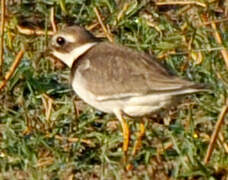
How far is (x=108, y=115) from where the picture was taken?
755 cm

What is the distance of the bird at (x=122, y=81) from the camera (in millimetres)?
6625

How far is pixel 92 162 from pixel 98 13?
1.69 meters

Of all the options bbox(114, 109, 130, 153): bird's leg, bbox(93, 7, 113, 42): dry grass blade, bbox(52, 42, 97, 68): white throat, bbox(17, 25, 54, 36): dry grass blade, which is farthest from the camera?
bbox(17, 25, 54, 36): dry grass blade

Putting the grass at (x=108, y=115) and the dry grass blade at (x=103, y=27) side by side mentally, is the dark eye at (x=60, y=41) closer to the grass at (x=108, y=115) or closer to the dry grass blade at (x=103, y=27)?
the grass at (x=108, y=115)

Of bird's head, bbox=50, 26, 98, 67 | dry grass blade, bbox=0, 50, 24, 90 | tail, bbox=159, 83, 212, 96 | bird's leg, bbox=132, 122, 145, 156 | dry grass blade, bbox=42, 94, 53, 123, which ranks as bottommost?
bird's leg, bbox=132, 122, 145, 156

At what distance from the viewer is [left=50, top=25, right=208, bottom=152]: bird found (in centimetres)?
662

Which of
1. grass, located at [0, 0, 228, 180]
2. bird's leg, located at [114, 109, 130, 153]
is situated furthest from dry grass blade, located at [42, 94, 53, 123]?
bird's leg, located at [114, 109, 130, 153]

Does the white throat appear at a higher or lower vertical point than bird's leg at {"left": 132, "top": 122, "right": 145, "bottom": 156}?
higher

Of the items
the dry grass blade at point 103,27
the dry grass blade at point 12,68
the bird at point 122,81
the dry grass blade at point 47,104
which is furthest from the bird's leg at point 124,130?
the dry grass blade at point 103,27

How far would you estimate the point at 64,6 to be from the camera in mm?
8531

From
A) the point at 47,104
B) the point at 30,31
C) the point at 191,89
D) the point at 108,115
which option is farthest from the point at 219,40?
the point at 30,31

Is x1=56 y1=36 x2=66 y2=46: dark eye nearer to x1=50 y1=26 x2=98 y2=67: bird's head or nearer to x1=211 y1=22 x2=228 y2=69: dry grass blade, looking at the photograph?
x1=50 y1=26 x2=98 y2=67: bird's head

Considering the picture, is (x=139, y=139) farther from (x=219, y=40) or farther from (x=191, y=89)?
(x=219, y=40)

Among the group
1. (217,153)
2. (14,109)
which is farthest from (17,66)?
(217,153)
